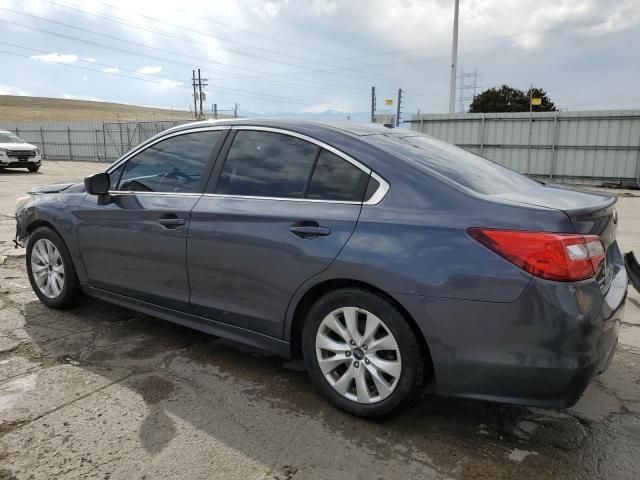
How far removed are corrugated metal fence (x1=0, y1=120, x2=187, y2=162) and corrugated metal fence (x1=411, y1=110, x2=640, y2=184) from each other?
17.8 meters

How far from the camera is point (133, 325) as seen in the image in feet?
13.5

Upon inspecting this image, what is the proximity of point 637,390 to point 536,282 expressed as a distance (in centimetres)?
155

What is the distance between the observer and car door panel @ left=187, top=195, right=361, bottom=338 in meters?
2.69

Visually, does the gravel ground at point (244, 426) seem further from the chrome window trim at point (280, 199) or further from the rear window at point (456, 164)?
the rear window at point (456, 164)

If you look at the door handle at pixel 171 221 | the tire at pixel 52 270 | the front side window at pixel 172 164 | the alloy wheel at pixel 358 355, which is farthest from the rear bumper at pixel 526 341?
the tire at pixel 52 270

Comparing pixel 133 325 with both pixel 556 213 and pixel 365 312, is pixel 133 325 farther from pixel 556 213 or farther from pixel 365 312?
pixel 556 213

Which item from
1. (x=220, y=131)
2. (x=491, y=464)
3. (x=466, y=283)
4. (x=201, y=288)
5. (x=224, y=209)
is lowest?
(x=491, y=464)

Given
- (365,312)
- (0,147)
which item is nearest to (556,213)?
(365,312)

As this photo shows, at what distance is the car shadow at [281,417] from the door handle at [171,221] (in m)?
0.91

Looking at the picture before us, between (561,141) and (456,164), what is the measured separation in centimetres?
1569

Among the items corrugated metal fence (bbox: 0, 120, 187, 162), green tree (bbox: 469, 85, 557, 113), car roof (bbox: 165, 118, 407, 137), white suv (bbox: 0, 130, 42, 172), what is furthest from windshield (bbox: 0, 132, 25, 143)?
green tree (bbox: 469, 85, 557, 113)

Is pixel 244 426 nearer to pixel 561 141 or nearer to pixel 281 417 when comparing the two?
pixel 281 417

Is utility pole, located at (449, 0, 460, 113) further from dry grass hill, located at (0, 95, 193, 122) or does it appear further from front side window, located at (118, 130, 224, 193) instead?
dry grass hill, located at (0, 95, 193, 122)

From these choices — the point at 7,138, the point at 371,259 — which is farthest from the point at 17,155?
the point at 371,259
